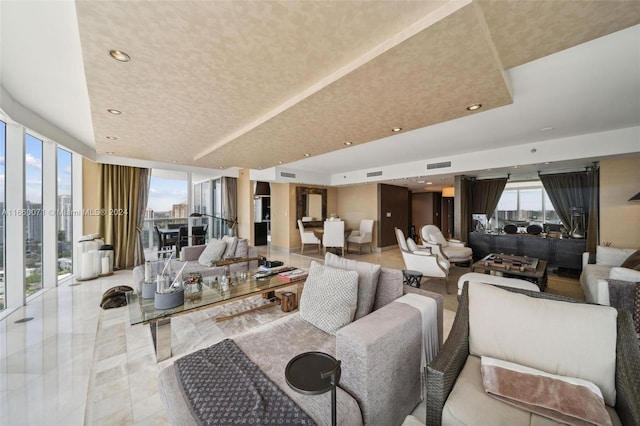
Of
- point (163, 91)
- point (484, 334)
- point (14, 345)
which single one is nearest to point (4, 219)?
point (14, 345)

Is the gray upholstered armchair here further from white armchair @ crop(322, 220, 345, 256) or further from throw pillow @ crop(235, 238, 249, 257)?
white armchair @ crop(322, 220, 345, 256)

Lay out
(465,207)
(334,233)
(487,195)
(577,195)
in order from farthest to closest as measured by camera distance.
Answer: (334,233)
(487,195)
(465,207)
(577,195)

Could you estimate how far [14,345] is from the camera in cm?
240

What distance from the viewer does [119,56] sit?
5.48ft

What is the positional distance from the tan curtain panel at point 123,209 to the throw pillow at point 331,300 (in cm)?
549

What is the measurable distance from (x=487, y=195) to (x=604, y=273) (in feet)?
10.8

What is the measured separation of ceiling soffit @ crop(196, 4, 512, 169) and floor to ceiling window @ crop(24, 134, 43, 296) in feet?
10.2

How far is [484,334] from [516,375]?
0.26 meters

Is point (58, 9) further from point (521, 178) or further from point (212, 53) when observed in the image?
point (521, 178)

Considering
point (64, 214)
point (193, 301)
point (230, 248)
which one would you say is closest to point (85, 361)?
point (193, 301)

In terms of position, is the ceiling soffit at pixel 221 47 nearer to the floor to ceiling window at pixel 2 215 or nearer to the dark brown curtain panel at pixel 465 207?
the floor to ceiling window at pixel 2 215

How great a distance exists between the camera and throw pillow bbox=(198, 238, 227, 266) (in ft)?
13.4

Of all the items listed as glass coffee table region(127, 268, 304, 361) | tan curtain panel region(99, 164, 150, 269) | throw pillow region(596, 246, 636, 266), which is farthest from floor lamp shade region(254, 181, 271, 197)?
throw pillow region(596, 246, 636, 266)

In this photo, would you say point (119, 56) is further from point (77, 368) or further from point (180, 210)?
point (180, 210)
